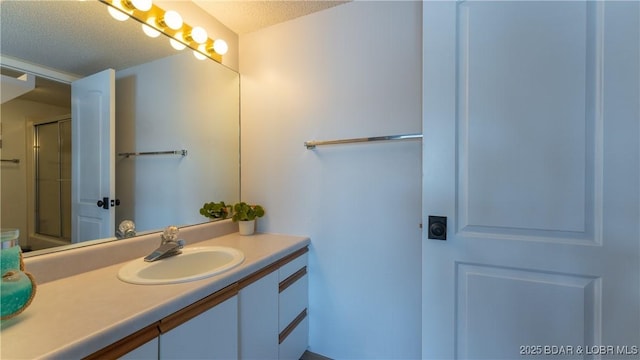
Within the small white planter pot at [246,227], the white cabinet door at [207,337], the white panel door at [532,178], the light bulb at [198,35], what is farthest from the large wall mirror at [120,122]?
the white panel door at [532,178]

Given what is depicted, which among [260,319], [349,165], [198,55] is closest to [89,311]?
[260,319]

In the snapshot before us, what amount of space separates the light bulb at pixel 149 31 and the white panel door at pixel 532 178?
1327 mm

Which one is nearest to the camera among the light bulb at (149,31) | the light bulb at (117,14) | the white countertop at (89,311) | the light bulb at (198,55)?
the white countertop at (89,311)

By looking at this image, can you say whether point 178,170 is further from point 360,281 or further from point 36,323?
point 360,281

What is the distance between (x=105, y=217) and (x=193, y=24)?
117 centimetres

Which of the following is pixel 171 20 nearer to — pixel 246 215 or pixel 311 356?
pixel 246 215

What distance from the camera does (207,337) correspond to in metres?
0.86

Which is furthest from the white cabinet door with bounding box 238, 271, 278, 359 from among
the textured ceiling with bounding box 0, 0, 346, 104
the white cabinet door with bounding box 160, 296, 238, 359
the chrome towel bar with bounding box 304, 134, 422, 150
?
the textured ceiling with bounding box 0, 0, 346, 104

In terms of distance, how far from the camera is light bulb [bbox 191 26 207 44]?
1449 millimetres

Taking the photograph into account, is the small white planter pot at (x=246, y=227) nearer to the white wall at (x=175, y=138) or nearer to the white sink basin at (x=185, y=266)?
the white wall at (x=175, y=138)

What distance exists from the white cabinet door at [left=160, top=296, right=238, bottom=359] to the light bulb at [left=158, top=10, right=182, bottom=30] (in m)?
1.40

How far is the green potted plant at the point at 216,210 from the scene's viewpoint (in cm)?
158

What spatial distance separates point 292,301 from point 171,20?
1.64m

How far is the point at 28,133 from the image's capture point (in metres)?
0.89
